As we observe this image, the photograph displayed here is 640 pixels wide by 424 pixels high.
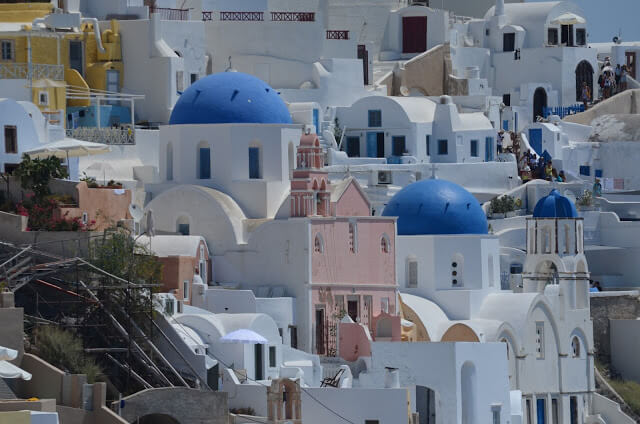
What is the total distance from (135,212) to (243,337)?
656cm

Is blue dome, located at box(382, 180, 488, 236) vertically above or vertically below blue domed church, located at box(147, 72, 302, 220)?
below

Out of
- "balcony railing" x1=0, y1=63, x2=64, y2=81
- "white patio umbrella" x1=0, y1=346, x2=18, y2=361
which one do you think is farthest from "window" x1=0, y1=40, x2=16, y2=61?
"white patio umbrella" x1=0, y1=346, x2=18, y2=361

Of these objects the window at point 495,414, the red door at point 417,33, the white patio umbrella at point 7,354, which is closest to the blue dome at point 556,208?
the window at point 495,414

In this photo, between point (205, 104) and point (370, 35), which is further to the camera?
point (370, 35)

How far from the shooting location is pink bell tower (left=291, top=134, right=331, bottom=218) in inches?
2726

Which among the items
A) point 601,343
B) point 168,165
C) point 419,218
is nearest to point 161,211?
point 168,165

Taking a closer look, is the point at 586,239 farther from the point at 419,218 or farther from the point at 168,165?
the point at 168,165

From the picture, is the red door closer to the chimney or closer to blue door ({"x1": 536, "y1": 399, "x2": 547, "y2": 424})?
blue door ({"x1": 536, "y1": 399, "x2": 547, "y2": 424})

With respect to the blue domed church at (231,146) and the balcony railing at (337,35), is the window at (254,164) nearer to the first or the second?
the blue domed church at (231,146)

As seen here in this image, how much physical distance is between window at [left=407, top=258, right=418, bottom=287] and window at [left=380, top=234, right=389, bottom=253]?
3.21 meters

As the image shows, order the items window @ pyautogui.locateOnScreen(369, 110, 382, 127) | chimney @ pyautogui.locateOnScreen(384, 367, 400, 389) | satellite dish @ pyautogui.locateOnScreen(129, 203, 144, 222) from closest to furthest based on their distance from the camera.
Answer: chimney @ pyautogui.locateOnScreen(384, 367, 400, 389), satellite dish @ pyautogui.locateOnScreen(129, 203, 144, 222), window @ pyautogui.locateOnScreen(369, 110, 382, 127)

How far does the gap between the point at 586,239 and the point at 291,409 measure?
25.0 m

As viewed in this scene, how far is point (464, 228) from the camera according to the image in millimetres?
75062

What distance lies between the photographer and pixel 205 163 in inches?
2810
